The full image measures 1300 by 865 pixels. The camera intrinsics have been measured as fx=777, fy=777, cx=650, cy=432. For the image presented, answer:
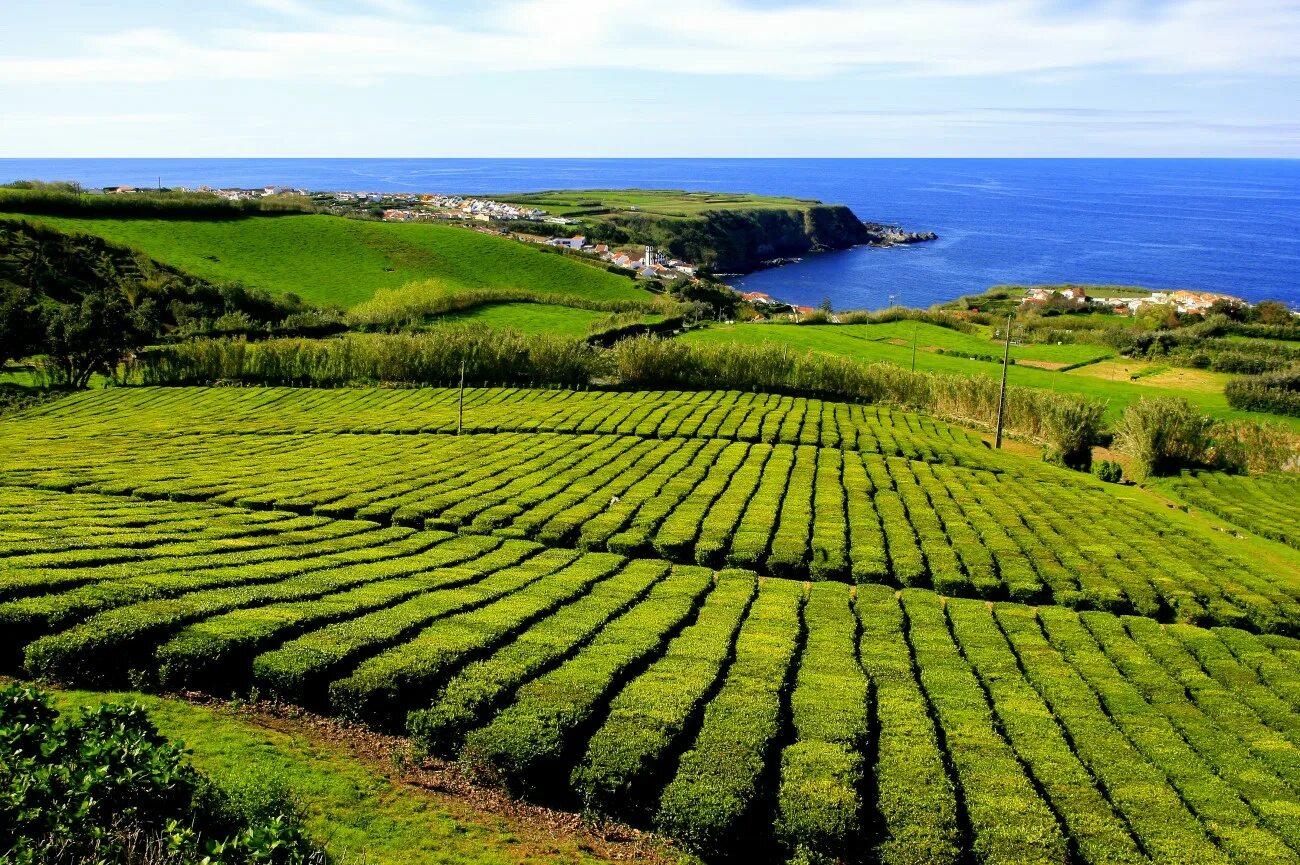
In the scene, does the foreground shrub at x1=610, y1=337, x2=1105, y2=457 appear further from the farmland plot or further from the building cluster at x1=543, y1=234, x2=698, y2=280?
the building cluster at x1=543, y1=234, x2=698, y2=280

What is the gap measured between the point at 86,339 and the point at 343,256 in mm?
51184

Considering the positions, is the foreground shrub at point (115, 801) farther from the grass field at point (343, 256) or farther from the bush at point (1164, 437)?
the grass field at point (343, 256)

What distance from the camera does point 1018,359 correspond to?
88.2 meters

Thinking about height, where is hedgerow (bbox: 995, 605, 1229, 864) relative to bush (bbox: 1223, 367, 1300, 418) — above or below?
below

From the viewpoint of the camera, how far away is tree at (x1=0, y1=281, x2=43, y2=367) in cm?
5981

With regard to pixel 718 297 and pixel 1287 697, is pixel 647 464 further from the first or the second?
pixel 718 297

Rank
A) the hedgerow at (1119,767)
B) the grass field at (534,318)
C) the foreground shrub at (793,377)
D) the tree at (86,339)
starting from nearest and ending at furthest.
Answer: the hedgerow at (1119,767) < the tree at (86,339) < the foreground shrub at (793,377) < the grass field at (534,318)

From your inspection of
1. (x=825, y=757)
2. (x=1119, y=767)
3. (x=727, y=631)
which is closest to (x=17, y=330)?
(x=727, y=631)

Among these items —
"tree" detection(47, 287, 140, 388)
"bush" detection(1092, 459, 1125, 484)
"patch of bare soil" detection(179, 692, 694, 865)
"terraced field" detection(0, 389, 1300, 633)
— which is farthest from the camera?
"tree" detection(47, 287, 140, 388)

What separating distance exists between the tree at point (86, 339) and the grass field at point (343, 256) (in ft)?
99.3

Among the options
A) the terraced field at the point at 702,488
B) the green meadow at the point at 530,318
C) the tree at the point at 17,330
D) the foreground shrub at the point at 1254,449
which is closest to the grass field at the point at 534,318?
the green meadow at the point at 530,318

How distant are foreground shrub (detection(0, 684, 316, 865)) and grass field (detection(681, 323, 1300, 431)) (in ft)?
232

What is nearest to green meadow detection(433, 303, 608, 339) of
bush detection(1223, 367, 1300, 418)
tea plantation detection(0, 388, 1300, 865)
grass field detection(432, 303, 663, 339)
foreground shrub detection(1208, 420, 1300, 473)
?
grass field detection(432, 303, 663, 339)

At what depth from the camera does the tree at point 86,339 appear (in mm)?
60188
